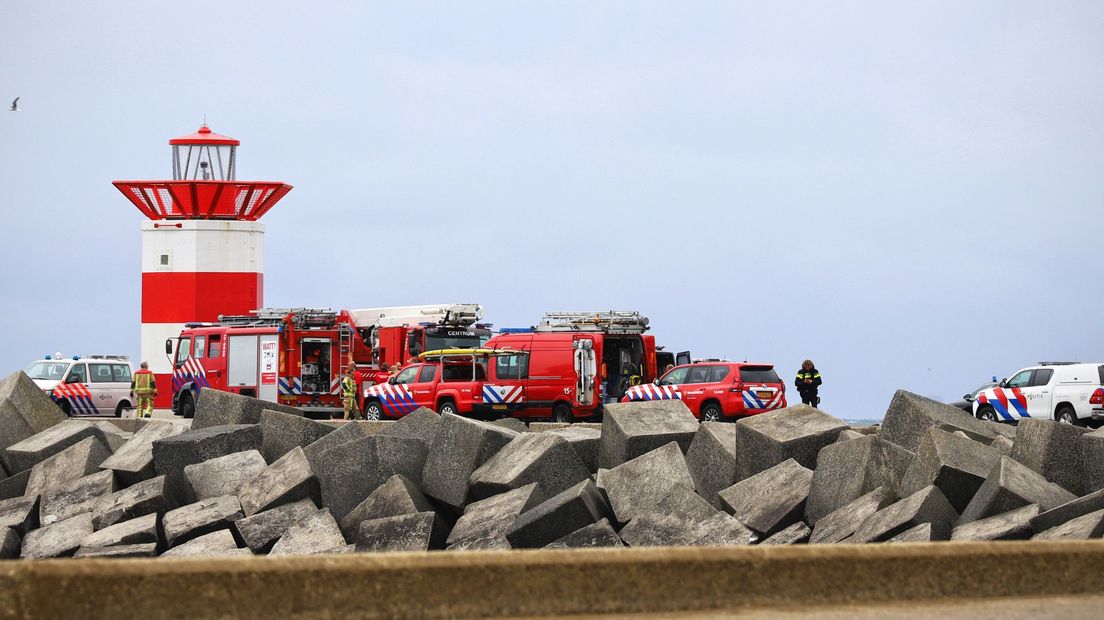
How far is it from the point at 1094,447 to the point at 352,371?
21405mm

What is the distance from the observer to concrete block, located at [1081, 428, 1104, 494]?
12.6 metres

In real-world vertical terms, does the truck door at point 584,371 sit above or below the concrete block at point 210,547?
above

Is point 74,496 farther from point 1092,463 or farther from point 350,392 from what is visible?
point 350,392

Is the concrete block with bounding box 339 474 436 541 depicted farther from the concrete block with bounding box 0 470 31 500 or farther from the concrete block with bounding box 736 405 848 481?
the concrete block with bounding box 0 470 31 500

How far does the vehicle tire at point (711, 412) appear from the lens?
27828 mm

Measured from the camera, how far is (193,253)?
37.5m

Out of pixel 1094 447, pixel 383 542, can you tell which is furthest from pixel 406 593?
pixel 1094 447

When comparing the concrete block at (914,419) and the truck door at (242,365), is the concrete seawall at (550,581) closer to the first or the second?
the concrete block at (914,419)

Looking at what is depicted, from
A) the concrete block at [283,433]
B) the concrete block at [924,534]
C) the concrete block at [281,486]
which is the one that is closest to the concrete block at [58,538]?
the concrete block at [281,486]

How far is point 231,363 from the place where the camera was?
33.7 metres

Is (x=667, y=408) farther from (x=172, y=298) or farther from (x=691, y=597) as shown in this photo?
(x=172, y=298)

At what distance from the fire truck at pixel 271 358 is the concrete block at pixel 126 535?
64.3ft

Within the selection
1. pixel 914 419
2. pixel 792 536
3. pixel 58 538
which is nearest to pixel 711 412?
pixel 914 419

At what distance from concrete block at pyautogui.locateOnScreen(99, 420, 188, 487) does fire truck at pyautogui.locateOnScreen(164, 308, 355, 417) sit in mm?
16233
